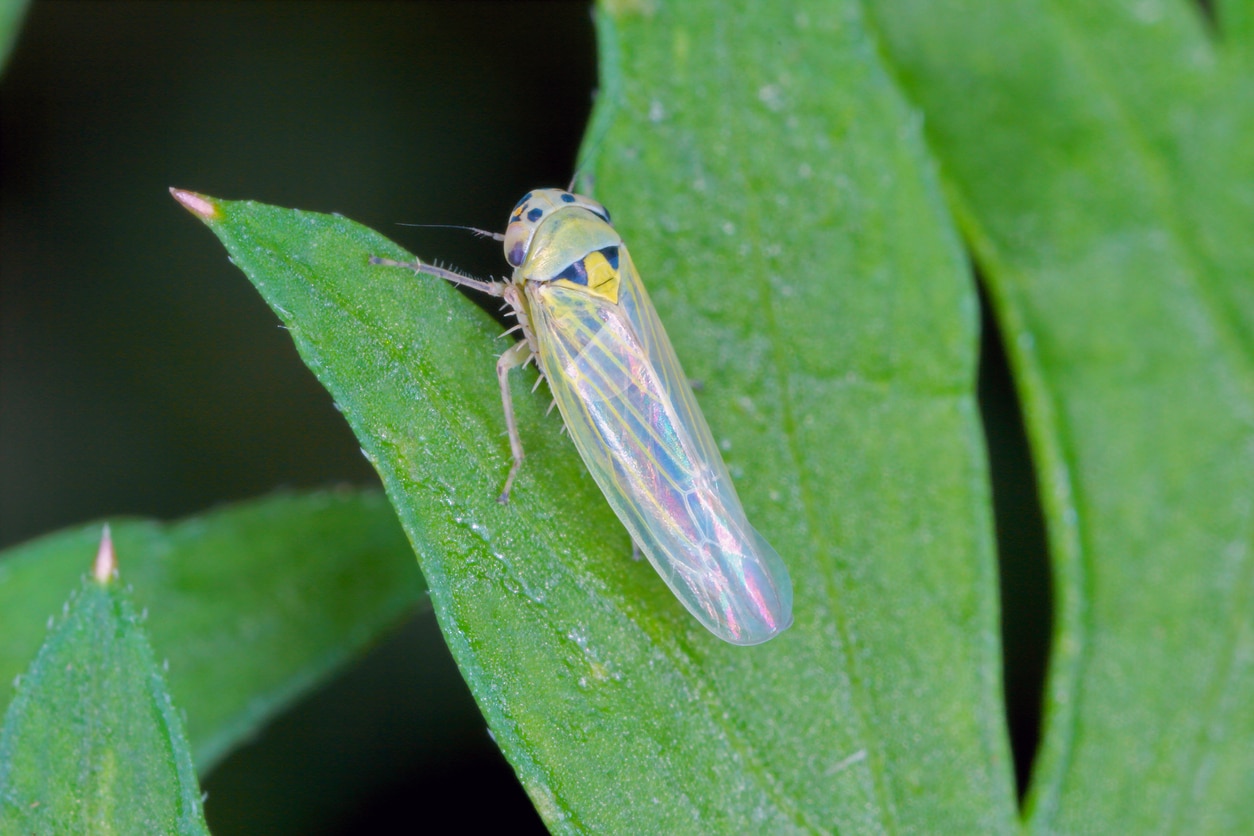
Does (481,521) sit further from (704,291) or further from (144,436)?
(144,436)

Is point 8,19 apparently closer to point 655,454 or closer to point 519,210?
point 519,210

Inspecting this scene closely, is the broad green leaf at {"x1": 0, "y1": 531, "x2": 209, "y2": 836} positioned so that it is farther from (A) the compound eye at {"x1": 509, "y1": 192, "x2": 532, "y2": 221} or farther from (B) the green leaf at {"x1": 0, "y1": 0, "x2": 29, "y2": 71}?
(A) the compound eye at {"x1": 509, "y1": 192, "x2": 532, "y2": 221}

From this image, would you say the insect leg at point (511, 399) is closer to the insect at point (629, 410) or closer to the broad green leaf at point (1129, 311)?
the insect at point (629, 410)

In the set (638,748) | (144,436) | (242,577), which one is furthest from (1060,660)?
(144,436)

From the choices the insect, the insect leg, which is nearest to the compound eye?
the insect

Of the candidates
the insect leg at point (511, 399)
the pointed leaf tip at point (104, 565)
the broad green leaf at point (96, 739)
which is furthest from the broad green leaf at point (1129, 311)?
the pointed leaf tip at point (104, 565)

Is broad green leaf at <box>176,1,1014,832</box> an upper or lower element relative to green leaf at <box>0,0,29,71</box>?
lower

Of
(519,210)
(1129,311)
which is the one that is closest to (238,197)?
(519,210)
